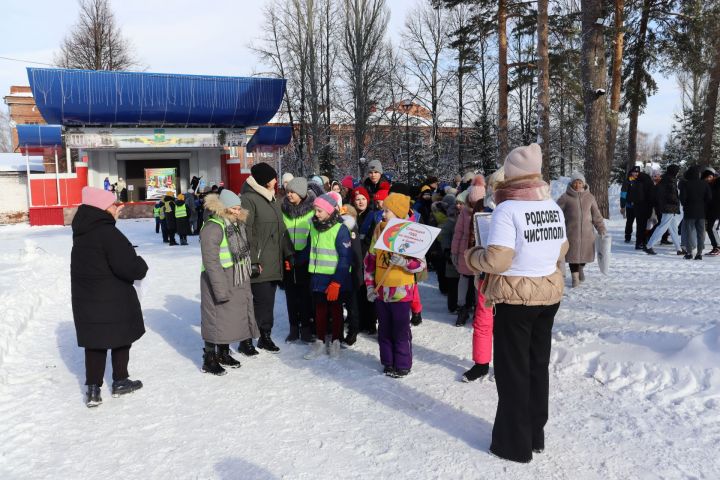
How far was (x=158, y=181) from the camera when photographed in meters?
30.0

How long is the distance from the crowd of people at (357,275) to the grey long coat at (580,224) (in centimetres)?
2

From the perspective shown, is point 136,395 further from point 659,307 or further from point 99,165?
point 99,165

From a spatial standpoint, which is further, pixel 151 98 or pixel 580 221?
pixel 151 98

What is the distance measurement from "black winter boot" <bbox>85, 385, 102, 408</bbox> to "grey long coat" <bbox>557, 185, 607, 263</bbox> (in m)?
5.91

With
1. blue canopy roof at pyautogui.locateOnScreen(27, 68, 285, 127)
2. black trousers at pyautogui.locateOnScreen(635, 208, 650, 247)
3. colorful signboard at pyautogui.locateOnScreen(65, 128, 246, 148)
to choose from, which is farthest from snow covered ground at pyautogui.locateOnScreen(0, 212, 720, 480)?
colorful signboard at pyautogui.locateOnScreen(65, 128, 246, 148)

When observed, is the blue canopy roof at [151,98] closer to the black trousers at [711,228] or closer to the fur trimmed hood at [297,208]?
the black trousers at [711,228]

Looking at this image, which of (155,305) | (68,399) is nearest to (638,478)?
(68,399)

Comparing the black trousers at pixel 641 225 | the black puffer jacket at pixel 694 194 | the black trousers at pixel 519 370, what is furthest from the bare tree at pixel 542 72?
the black trousers at pixel 519 370

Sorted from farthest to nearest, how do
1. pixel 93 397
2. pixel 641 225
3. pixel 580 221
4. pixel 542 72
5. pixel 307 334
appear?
pixel 542 72
pixel 641 225
pixel 580 221
pixel 307 334
pixel 93 397

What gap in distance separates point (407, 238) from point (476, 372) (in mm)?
1307

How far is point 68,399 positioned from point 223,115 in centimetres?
2467

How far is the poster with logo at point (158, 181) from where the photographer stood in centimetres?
2983

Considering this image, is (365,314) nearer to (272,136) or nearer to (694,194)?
(694,194)

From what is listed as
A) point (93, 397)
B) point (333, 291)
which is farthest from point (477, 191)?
point (93, 397)
